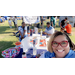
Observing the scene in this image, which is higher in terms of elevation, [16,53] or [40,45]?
[40,45]

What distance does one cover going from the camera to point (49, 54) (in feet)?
4.33

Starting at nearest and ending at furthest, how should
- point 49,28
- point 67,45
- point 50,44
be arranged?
point 67,45
point 50,44
point 49,28

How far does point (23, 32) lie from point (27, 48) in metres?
0.82

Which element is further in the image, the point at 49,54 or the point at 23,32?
the point at 23,32

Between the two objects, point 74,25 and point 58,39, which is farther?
point 74,25

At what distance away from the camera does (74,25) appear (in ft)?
21.4

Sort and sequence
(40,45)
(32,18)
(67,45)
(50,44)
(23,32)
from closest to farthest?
(67,45) < (50,44) < (40,45) < (23,32) < (32,18)

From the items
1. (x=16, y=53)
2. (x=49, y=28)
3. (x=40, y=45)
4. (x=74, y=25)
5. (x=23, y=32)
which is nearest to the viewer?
(x=16, y=53)

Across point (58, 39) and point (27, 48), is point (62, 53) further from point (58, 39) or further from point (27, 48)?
point (27, 48)

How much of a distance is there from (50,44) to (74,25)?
6.24 m

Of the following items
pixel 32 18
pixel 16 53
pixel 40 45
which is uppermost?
pixel 32 18
